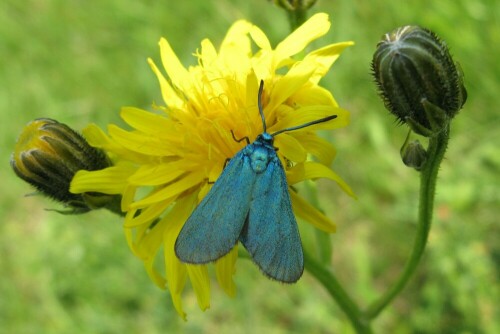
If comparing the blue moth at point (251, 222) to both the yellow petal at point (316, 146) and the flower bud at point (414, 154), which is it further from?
the flower bud at point (414, 154)

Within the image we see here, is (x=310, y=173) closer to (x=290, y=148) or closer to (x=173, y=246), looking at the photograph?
(x=290, y=148)

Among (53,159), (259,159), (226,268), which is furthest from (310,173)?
(53,159)

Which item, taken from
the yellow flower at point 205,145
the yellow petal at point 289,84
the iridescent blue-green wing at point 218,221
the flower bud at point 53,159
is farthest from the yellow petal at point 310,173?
the flower bud at point 53,159

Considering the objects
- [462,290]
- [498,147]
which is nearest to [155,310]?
[462,290]

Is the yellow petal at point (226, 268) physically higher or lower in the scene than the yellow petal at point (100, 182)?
lower

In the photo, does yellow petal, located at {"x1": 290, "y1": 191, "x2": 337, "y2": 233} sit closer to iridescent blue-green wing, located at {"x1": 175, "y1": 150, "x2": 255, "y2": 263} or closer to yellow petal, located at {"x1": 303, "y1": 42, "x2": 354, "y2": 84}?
iridescent blue-green wing, located at {"x1": 175, "y1": 150, "x2": 255, "y2": 263}

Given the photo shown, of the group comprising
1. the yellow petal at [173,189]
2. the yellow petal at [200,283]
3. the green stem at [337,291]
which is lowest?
the green stem at [337,291]

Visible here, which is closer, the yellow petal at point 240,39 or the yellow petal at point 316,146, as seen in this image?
the yellow petal at point 316,146

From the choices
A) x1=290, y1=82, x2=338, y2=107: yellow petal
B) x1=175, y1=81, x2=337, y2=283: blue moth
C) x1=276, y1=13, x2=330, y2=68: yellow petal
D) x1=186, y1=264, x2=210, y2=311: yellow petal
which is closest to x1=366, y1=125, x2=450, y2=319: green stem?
x1=290, y1=82, x2=338, y2=107: yellow petal
